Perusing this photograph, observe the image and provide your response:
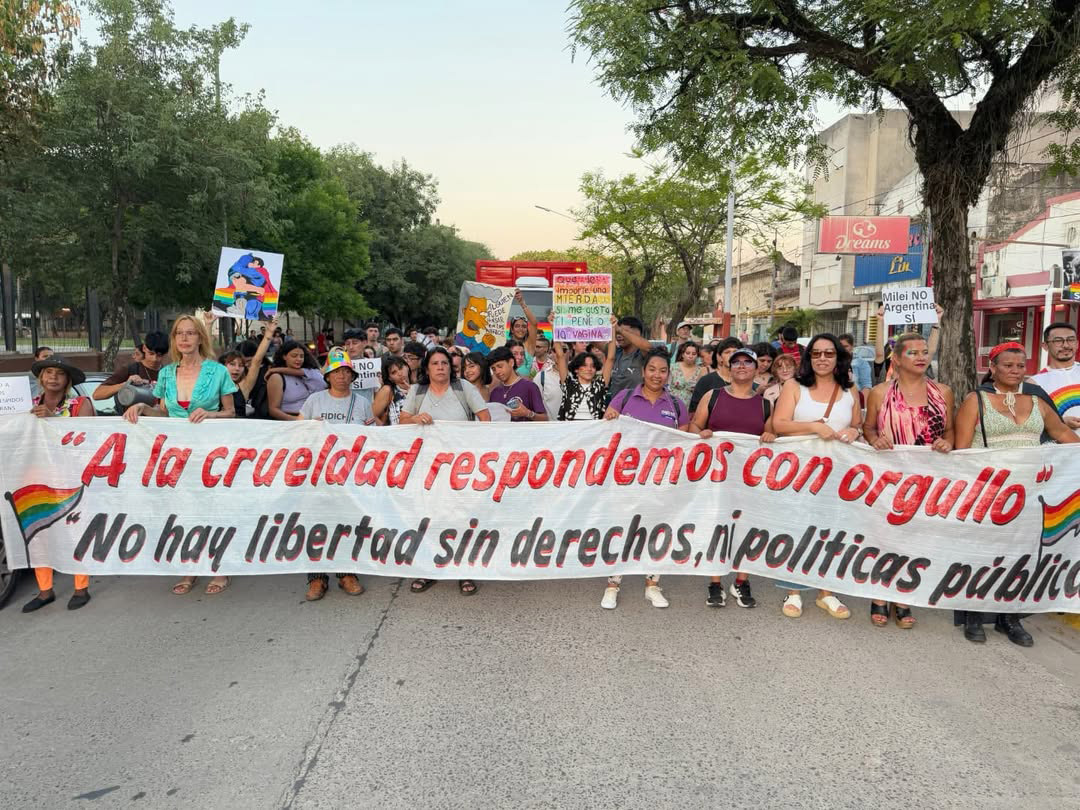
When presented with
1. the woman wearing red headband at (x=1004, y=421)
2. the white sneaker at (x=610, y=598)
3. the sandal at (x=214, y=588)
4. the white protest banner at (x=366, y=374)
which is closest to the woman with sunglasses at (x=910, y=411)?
the woman wearing red headband at (x=1004, y=421)

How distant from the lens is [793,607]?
4855 mm

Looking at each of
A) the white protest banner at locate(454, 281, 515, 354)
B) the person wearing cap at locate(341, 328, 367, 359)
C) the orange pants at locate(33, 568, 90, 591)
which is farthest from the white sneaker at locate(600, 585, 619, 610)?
the white protest banner at locate(454, 281, 515, 354)

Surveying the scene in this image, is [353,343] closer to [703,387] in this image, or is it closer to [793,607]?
[703,387]

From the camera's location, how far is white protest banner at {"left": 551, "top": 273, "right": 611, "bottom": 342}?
739cm

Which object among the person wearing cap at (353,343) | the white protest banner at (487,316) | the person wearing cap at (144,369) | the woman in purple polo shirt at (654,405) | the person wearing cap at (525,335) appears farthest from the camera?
the white protest banner at (487,316)

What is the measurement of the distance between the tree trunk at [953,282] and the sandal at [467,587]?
5.78 metres

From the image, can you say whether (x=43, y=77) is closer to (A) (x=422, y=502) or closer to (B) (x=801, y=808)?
(A) (x=422, y=502)

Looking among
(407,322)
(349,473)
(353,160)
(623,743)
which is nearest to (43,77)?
(349,473)

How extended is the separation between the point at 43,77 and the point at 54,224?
4.86 m

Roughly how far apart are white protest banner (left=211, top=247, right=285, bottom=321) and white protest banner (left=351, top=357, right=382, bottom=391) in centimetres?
154

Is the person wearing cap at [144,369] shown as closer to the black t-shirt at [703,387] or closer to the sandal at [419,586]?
the sandal at [419,586]

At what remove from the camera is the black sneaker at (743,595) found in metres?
5.00

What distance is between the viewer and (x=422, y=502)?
4.97 metres

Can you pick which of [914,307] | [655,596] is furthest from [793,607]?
[914,307]
